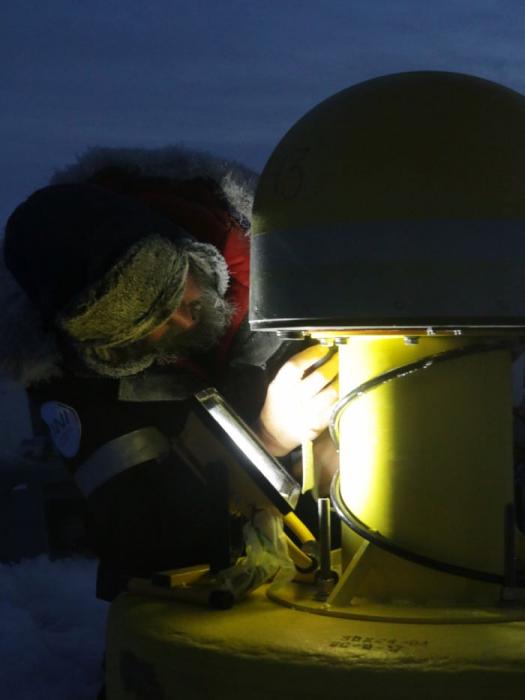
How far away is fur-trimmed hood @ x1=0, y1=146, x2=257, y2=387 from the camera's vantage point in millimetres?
2355

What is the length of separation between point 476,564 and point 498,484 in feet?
0.45

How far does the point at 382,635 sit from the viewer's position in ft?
6.12

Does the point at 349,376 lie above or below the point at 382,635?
above

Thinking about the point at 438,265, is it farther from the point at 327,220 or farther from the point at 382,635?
the point at 382,635

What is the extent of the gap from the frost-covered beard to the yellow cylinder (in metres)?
0.52

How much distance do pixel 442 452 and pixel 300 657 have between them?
41 centimetres

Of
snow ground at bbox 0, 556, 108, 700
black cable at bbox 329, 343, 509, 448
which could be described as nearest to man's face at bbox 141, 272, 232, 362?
black cable at bbox 329, 343, 509, 448

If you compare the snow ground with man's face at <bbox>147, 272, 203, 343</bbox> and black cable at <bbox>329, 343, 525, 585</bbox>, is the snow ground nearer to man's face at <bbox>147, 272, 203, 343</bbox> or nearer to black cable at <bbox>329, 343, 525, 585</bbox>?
man's face at <bbox>147, 272, 203, 343</bbox>

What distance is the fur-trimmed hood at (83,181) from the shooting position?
7.73 ft

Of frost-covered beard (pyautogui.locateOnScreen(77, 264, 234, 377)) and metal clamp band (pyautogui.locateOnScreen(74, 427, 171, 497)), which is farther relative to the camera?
frost-covered beard (pyautogui.locateOnScreen(77, 264, 234, 377))

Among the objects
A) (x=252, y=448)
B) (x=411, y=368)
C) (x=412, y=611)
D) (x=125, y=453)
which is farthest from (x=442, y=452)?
(x=125, y=453)

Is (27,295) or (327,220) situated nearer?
(327,220)

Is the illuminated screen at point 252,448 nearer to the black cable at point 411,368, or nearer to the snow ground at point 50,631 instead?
the black cable at point 411,368

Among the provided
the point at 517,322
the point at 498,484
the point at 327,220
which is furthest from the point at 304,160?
the point at 498,484
